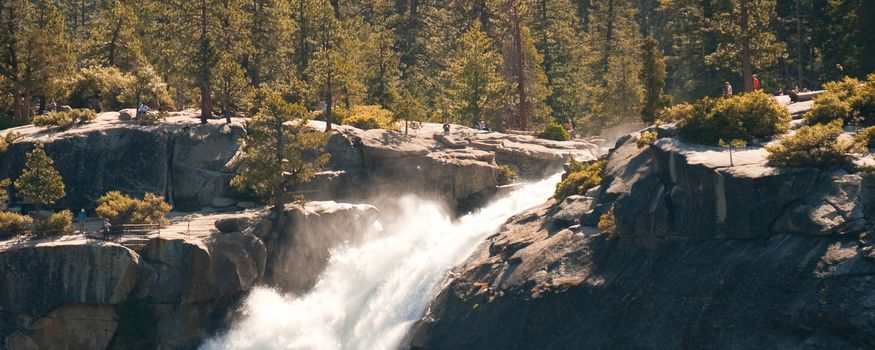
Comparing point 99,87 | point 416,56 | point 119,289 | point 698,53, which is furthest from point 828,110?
point 416,56

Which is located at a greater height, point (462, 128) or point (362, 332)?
point (462, 128)

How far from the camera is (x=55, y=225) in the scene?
5691 centimetres

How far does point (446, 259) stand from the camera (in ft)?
184

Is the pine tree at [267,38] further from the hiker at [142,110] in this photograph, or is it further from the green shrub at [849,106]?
the green shrub at [849,106]

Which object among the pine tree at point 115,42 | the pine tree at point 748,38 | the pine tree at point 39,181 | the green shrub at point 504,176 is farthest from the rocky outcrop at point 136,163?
the pine tree at point 748,38

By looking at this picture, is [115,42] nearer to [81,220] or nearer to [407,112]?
[407,112]

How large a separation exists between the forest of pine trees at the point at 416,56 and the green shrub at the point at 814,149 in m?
18.7

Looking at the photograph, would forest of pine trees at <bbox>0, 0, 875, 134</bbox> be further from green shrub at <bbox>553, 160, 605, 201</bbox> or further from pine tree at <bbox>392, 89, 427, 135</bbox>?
green shrub at <bbox>553, 160, 605, 201</bbox>

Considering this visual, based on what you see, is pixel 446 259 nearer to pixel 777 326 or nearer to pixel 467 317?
pixel 467 317

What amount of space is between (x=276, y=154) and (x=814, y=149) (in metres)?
27.1

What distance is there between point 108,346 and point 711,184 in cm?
2853

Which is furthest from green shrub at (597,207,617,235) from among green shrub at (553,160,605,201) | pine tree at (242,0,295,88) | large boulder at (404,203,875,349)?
pine tree at (242,0,295,88)

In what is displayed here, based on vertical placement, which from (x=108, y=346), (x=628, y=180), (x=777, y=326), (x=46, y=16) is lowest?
(x=108, y=346)

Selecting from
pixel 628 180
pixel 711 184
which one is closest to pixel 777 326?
pixel 711 184
